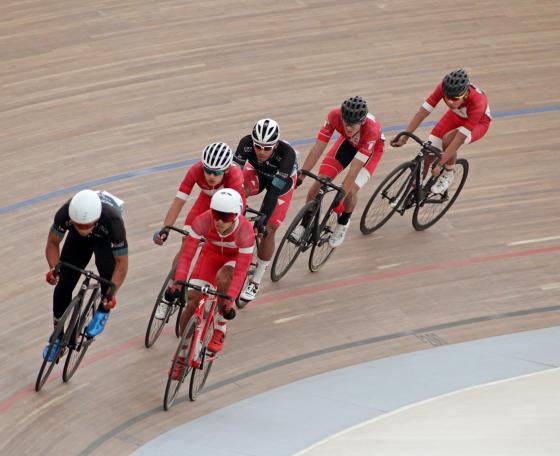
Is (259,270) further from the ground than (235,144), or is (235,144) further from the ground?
(259,270)

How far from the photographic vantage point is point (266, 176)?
7102 millimetres

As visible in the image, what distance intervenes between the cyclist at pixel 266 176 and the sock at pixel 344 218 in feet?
2.16

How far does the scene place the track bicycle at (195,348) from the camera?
589 cm

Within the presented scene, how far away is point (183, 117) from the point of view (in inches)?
373

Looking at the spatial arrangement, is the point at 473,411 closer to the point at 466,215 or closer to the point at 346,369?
the point at 346,369

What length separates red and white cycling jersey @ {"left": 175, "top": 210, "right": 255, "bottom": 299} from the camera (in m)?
5.93

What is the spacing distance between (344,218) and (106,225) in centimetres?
219

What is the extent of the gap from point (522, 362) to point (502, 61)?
4.74m

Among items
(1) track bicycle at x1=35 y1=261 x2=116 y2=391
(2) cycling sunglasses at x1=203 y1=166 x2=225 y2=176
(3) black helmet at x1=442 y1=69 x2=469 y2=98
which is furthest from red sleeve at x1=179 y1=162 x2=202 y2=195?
(3) black helmet at x1=442 y1=69 x2=469 y2=98

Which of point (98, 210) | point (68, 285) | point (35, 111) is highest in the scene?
point (98, 210)

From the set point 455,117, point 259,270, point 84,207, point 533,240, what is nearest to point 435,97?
point 455,117

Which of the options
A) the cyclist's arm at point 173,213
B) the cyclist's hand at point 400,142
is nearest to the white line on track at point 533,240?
the cyclist's hand at point 400,142

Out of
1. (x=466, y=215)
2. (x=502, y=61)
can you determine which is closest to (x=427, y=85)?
(x=502, y=61)

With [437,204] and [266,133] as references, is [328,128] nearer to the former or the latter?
[266,133]
